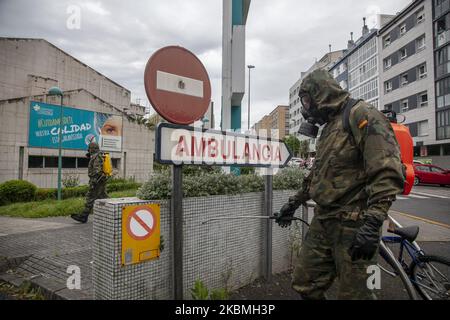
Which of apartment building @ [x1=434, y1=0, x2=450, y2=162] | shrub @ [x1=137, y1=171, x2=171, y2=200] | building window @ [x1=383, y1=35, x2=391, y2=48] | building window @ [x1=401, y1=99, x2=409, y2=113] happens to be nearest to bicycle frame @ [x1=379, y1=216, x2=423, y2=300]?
shrub @ [x1=137, y1=171, x2=171, y2=200]

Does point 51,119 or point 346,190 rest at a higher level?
point 51,119

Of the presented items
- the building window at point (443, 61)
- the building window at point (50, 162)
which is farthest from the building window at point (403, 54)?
the building window at point (50, 162)

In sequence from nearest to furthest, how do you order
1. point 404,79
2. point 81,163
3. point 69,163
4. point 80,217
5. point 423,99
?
point 80,217 < point 69,163 < point 81,163 < point 423,99 < point 404,79

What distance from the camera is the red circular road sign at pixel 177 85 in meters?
2.17

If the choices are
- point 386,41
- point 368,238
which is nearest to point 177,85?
point 368,238

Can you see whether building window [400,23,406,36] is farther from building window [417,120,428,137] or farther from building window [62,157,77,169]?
building window [62,157,77,169]

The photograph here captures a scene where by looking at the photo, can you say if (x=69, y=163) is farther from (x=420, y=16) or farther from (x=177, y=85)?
→ (x=420, y=16)

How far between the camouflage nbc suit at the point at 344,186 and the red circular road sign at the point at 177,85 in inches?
33.2

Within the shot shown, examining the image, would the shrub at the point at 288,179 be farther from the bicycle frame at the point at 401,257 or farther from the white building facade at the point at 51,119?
the white building facade at the point at 51,119

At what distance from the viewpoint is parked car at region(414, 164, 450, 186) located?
747 inches

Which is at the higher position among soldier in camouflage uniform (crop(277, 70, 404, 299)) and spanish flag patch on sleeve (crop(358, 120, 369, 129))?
spanish flag patch on sleeve (crop(358, 120, 369, 129))

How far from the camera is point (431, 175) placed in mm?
19516

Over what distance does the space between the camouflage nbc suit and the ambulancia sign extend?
34.7 inches

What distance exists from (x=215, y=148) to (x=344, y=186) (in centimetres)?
120
